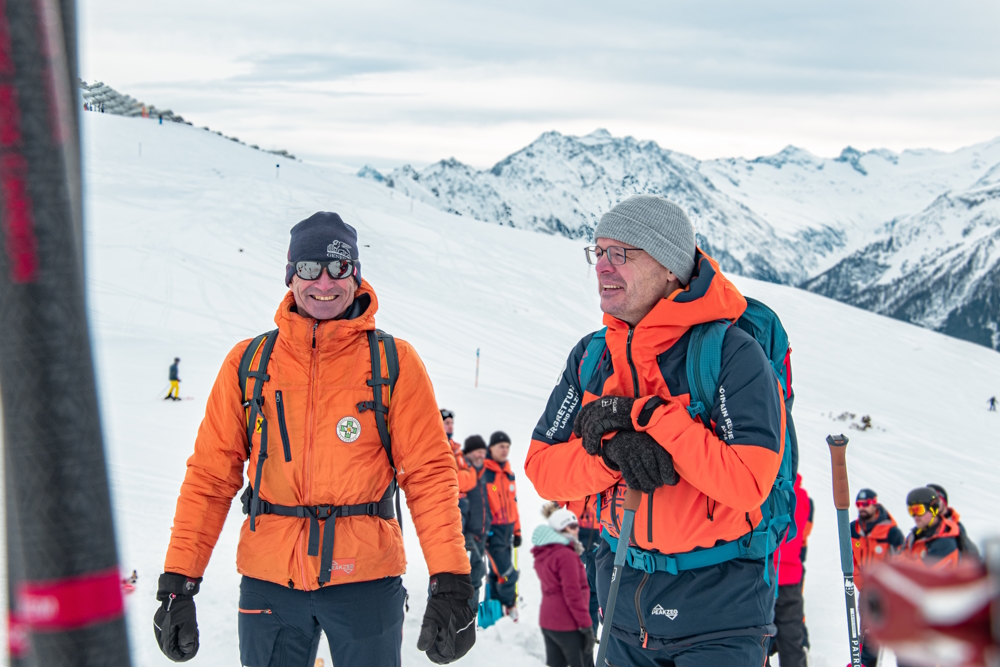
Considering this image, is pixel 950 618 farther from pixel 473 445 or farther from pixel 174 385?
pixel 174 385

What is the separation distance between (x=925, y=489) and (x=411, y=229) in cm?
3034

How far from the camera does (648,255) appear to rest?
282cm

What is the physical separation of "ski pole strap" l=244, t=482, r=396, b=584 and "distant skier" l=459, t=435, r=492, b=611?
476 centimetres

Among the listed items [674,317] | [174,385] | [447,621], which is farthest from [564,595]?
[174,385]

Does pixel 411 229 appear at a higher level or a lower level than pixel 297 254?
higher

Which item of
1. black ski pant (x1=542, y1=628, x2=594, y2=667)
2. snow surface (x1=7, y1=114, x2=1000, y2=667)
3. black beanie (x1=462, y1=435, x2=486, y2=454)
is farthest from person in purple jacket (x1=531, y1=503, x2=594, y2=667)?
black beanie (x1=462, y1=435, x2=486, y2=454)

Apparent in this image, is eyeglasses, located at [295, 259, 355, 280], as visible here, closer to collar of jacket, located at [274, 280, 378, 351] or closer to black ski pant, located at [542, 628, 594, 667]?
collar of jacket, located at [274, 280, 378, 351]

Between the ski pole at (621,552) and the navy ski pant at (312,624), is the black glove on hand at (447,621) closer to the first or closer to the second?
the navy ski pant at (312,624)

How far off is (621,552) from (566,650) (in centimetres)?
329

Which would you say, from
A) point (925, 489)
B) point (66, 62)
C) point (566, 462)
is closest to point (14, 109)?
point (66, 62)

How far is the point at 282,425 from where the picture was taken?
2873 millimetres

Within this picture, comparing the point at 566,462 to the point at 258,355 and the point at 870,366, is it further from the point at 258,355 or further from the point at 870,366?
the point at 870,366

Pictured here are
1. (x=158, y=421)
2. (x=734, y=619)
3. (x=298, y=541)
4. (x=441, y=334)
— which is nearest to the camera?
(x=734, y=619)

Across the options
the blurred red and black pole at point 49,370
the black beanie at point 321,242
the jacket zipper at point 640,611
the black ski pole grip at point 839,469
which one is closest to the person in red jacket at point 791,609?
the black ski pole grip at point 839,469
